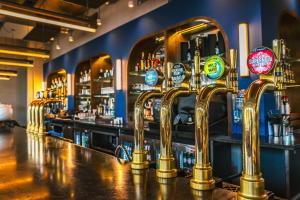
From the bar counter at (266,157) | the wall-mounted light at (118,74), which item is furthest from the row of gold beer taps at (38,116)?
the wall-mounted light at (118,74)

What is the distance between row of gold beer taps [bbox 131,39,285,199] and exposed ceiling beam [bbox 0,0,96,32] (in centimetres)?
296

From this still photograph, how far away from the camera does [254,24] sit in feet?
8.79

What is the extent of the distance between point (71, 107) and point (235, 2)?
5052 millimetres

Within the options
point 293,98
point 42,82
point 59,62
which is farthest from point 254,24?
point 42,82

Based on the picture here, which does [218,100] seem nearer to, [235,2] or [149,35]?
[235,2]

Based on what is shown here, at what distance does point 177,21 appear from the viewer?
3.59m

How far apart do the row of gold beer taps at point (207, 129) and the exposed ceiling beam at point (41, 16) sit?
2959 millimetres

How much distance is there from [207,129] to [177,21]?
9.88ft

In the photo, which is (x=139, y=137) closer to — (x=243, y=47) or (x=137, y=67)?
(x=243, y=47)

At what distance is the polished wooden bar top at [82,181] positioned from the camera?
2.57 ft

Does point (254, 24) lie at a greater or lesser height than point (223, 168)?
greater

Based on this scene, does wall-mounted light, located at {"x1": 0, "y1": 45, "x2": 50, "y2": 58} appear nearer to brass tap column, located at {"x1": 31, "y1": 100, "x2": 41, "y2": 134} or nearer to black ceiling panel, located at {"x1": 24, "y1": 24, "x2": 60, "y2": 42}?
black ceiling panel, located at {"x1": 24, "y1": 24, "x2": 60, "y2": 42}

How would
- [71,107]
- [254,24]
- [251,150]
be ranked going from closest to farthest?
[251,150]
[254,24]
[71,107]

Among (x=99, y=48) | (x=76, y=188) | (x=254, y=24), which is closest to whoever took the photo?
(x=76, y=188)
